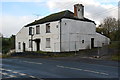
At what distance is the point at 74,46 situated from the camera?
3206 cm

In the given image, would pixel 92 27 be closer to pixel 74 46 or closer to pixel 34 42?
pixel 74 46

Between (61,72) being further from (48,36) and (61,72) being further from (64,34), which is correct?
(48,36)

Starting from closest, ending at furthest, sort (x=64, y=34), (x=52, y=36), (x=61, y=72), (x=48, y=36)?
(x=61, y=72) → (x=64, y=34) → (x=52, y=36) → (x=48, y=36)

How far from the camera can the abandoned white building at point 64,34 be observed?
3120cm

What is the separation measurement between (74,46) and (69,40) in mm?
1424

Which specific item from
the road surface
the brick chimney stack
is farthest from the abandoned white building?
the road surface

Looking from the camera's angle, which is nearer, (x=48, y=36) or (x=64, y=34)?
(x=64, y=34)

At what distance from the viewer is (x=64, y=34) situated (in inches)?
1228

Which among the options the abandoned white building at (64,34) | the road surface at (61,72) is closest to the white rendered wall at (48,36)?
the abandoned white building at (64,34)

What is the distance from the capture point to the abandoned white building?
102 ft

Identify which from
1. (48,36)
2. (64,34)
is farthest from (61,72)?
(48,36)

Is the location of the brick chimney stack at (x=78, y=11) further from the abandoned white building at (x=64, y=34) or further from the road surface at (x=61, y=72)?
the road surface at (x=61, y=72)

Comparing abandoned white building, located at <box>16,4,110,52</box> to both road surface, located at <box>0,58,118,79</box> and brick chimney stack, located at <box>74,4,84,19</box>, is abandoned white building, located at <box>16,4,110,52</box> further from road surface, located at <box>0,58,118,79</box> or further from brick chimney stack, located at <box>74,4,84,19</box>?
road surface, located at <box>0,58,118,79</box>

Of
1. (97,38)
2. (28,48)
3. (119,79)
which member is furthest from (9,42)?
(119,79)
